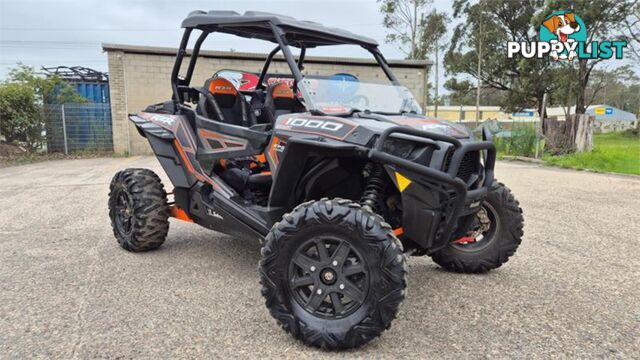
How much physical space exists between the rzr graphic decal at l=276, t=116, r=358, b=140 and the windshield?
0.43 ft

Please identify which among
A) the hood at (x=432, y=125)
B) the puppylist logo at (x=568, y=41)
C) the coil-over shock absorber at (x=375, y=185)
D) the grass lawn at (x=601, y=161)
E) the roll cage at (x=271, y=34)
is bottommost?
the grass lawn at (x=601, y=161)

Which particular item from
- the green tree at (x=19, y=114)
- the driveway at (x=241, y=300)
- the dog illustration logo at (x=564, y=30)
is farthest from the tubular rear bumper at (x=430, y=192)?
the dog illustration logo at (x=564, y=30)

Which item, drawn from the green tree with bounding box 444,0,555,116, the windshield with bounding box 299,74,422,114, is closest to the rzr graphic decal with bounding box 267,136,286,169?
the windshield with bounding box 299,74,422,114

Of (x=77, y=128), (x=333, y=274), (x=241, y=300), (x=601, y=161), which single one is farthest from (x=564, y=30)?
(x=333, y=274)

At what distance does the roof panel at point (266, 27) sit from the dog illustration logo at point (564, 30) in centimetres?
2300

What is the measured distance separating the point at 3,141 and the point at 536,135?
1731 cm

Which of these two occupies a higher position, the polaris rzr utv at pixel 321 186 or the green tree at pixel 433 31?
the green tree at pixel 433 31

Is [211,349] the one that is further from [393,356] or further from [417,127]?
[417,127]

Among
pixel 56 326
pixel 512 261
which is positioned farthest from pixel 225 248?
pixel 512 261

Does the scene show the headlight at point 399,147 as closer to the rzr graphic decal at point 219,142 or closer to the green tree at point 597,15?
the rzr graphic decal at point 219,142

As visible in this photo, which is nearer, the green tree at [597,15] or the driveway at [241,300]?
the driveway at [241,300]

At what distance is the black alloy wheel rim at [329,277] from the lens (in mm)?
2814

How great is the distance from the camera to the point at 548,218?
262 inches

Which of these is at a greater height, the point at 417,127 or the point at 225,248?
the point at 417,127
